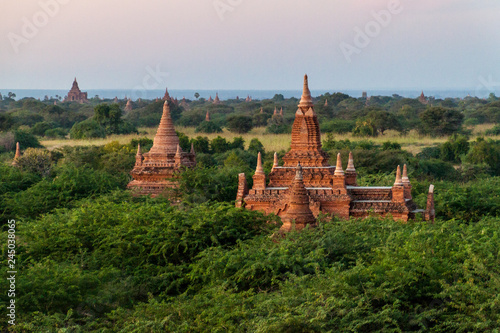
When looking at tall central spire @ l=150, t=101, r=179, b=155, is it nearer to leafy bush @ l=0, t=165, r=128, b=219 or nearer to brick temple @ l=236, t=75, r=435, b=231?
leafy bush @ l=0, t=165, r=128, b=219

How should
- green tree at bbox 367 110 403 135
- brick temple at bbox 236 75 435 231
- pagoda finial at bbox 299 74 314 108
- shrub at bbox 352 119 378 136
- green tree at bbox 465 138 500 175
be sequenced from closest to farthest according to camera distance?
brick temple at bbox 236 75 435 231 → pagoda finial at bbox 299 74 314 108 → green tree at bbox 465 138 500 175 → shrub at bbox 352 119 378 136 → green tree at bbox 367 110 403 135

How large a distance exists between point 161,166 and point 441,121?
1748 inches

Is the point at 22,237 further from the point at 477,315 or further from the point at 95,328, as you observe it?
the point at 477,315

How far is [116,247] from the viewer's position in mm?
18938

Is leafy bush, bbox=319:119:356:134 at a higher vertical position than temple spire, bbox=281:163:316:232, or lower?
lower

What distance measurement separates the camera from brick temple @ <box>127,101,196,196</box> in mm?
27781

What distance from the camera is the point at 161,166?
1124 inches

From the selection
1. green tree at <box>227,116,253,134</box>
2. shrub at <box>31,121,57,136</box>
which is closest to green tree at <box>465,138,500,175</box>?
green tree at <box>227,116,253,134</box>

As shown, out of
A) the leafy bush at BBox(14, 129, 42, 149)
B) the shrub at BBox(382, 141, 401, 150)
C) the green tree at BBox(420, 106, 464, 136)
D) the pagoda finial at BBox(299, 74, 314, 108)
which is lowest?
the leafy bush at BBox(14, 129, 42, 149)

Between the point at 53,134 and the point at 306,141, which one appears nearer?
the point at 306,141

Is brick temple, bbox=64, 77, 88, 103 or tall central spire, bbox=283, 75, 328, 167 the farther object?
brick temple, bbox=64, 77, 88, 103

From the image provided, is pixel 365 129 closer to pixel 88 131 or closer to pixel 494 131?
pixel 494 131

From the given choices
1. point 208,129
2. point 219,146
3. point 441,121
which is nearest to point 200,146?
point 219,146

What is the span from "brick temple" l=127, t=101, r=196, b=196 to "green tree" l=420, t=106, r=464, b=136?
42.5m
